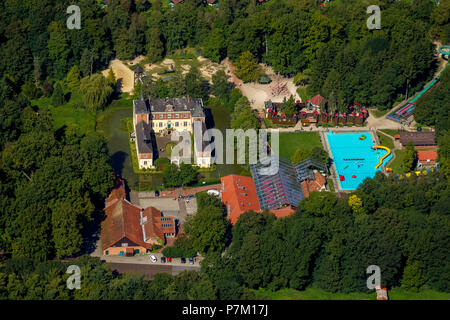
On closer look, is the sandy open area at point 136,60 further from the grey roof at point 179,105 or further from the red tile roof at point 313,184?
the red tile roof at point 313,184

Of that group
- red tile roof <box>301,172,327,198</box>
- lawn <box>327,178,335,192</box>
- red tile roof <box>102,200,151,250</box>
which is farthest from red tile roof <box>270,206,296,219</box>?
red tile roof <box>102,200,151,250</box>

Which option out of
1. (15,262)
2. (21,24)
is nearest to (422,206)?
(15,262)

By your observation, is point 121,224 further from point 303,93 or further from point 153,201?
point 303,93

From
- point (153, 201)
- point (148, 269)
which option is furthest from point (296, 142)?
point (148, 269)

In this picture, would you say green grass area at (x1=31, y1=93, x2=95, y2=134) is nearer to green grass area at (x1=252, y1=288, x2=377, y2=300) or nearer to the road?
the road

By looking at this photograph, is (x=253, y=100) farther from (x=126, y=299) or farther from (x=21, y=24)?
(x=126, y=299)

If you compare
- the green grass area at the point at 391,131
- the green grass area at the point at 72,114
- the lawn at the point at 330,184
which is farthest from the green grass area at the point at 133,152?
the green grass area at the point at 391,131
